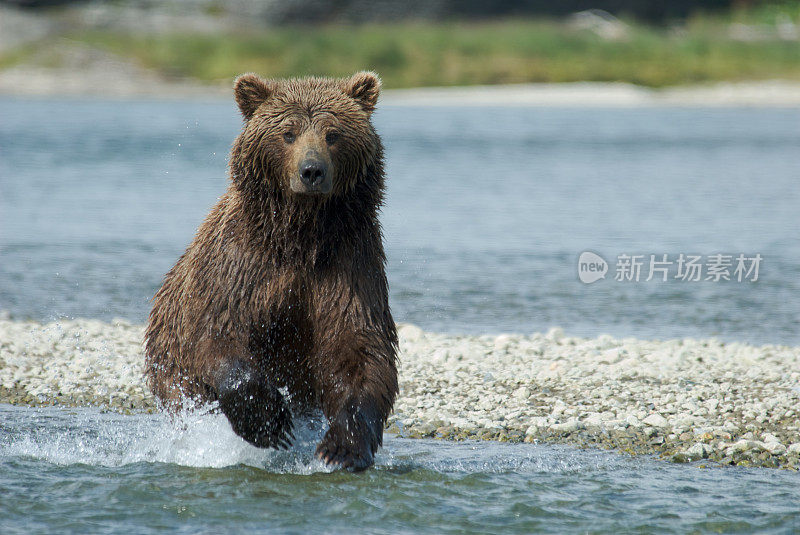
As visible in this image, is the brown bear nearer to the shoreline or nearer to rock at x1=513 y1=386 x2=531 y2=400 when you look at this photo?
rock at x1=513 y1=386 x2=531 y2=400

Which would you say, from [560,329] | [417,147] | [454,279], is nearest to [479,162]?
[417,147]

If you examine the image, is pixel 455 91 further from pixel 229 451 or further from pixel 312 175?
pixel 312 175

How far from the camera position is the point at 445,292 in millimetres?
11969

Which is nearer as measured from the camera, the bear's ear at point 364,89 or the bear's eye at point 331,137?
the bear's eye at point 331,137

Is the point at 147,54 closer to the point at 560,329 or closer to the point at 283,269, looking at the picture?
the point at 560,329

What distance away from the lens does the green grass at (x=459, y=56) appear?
47.0 m

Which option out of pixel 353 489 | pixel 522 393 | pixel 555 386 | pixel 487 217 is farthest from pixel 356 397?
pixel 487 217

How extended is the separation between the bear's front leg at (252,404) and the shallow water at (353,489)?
23cm

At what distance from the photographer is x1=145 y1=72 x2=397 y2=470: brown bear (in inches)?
217

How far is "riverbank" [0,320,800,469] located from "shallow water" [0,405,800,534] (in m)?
0.40

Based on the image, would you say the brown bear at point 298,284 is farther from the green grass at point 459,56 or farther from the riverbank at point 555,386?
the green grass at point 459,56

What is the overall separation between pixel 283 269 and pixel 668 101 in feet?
144

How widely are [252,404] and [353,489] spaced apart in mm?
726

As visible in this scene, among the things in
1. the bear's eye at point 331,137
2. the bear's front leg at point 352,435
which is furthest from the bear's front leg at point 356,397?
the bear's eye at point 331,137
